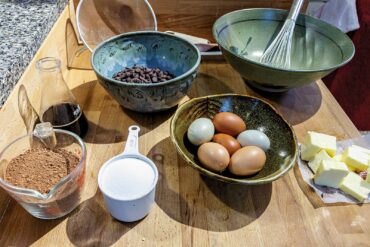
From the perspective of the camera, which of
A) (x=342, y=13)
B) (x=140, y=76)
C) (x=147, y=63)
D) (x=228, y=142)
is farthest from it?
(x=342, y=13)

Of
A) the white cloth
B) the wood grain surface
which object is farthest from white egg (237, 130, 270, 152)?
the white cloth

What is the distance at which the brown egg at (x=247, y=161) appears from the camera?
20.1 inches

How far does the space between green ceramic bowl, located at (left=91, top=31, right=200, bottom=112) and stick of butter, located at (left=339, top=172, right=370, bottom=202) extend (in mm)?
359

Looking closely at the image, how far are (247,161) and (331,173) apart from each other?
0.53 feet

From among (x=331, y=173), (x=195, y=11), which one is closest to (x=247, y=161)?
(x=331, y=173)

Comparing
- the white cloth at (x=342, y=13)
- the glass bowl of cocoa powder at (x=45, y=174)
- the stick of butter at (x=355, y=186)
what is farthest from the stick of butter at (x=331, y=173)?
the white cloth at (x=342, y=13)

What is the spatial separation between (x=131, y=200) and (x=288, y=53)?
64cm

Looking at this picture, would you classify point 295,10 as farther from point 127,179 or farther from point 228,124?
point 127,179

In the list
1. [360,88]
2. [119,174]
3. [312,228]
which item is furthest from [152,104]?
[360,88]

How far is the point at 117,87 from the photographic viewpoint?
599 mm

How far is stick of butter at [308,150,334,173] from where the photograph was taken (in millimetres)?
578

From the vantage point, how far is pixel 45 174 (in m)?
0.47

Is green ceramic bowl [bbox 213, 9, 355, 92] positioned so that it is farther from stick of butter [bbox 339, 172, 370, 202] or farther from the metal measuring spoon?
the metal measuring spoon

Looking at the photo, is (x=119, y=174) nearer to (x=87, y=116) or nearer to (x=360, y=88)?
(x=87, y=116)
